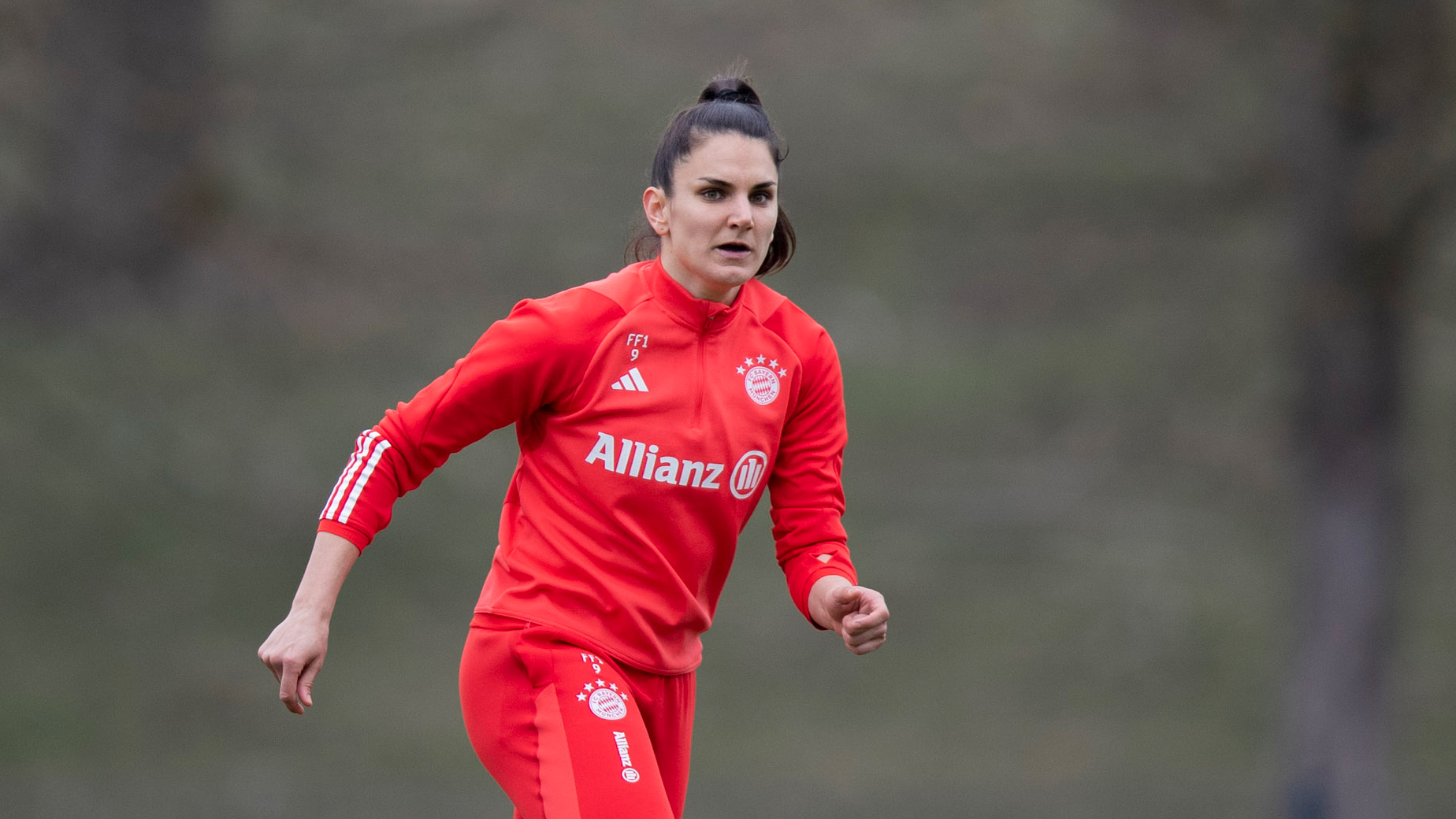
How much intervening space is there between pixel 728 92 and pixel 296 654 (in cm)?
151

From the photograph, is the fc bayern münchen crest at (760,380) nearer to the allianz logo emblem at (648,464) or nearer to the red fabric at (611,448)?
the red fabric at (611,448)

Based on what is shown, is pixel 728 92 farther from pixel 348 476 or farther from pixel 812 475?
pixel 348 476

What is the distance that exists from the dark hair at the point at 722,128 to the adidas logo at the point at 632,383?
14.3 inches

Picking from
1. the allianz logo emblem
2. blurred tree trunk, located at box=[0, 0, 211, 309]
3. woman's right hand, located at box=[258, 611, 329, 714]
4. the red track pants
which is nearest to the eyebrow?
the allianz logo emblem

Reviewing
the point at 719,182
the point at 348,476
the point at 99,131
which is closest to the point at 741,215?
the point at 719,182

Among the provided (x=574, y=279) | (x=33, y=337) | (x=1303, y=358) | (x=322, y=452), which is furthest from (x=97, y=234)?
(x=1303, y=358)

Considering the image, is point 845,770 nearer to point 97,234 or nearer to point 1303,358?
point 1303,358

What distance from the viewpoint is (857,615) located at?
3.16 metres

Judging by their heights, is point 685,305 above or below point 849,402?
below

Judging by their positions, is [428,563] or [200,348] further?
[200,348]

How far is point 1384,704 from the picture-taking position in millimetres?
9414

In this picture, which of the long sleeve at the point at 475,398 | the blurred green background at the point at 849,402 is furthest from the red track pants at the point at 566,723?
the blurred green background at the point at 849,402

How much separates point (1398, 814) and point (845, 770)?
11.0 ft

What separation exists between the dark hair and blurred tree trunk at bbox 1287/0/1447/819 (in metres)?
6.15
